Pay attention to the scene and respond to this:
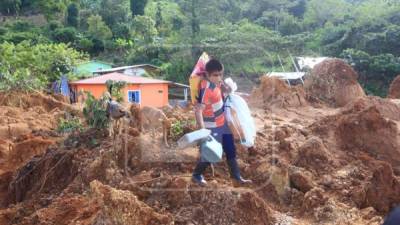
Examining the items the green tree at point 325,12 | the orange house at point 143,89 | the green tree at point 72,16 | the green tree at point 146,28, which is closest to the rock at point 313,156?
the orange house at point 143,89

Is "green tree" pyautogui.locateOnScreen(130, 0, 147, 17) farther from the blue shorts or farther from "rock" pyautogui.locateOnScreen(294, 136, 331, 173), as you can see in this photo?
the blue shorts

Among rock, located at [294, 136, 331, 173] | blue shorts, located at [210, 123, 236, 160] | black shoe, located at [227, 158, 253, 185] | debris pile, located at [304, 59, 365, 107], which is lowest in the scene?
debris pile, located at [304, 59, 365, 107]

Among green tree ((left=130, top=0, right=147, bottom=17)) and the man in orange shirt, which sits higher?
the man in orange shirt

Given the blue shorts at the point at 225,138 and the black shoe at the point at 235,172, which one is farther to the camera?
the black shoe at the point at 235,172

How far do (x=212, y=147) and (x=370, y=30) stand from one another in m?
24.2

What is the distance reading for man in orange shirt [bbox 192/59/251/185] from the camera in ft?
18.4

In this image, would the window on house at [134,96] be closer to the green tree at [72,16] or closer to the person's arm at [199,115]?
the person's arm at [199,115]

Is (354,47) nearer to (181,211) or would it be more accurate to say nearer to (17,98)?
Result: (17,98)

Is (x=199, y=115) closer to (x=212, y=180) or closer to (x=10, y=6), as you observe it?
(x=212, y=180)

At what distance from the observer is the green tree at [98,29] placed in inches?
1420

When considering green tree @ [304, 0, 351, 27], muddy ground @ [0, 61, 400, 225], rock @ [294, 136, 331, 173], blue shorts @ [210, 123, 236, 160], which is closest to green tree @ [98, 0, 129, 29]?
green tree @ [304, 0, 351, 27]

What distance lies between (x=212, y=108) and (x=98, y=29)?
31946 mm

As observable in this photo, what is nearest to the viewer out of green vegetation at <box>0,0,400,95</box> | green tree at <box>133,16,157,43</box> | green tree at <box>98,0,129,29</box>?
green vegetation at <box>0,0,400,95</box>

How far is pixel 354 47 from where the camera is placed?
27.0 metres
